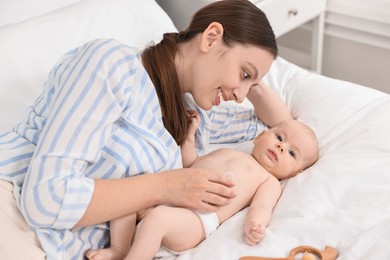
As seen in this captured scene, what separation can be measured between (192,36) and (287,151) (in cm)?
36

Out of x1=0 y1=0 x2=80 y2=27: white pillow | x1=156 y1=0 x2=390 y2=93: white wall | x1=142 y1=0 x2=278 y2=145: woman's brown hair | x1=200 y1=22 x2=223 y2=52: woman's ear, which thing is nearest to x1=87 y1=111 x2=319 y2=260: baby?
x1=142 y1=0 x2=278 y2=145: woman's brown hair

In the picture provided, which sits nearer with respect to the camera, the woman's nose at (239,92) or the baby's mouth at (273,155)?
the woman's nose at (239,92)

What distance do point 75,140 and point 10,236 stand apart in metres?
0.21

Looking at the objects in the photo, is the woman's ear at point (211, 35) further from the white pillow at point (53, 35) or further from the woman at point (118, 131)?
the white pillow at point (53, 35)

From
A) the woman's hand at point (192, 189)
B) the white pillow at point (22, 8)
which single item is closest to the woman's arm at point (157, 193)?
the woman's hand at point (192, 189)

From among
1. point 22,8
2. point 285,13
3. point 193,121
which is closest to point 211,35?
point 193,121

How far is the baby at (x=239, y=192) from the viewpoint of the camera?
3.65 feet

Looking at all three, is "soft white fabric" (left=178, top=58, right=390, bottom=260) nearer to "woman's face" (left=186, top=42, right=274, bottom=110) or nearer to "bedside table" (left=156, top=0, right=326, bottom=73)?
"woman's face" (left=186, top=42, right=274, bottom=110)

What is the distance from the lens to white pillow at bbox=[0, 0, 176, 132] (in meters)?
1.37

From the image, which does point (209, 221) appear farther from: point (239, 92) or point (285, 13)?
point (285, 13)

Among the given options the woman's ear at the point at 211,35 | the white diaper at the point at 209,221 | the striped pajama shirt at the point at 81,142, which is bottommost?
the white diaper at the point at 209,221

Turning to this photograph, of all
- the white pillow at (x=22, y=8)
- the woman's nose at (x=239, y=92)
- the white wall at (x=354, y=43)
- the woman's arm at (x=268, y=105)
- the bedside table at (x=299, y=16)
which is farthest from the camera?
the white wall at (x=354, y=43)

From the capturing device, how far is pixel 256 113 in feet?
5.12

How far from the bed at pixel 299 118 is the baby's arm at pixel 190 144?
0.18m
